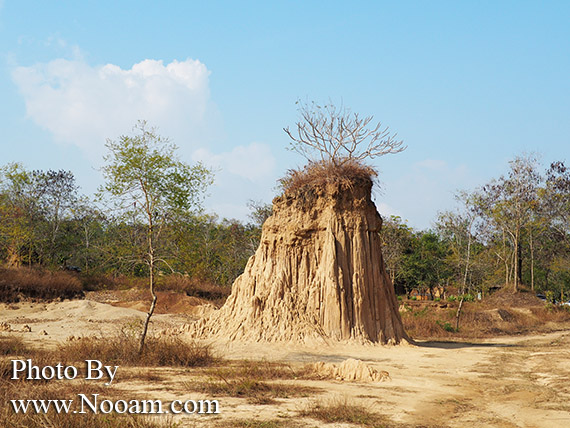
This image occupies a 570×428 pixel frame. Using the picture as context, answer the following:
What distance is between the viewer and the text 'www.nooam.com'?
630 centimetres

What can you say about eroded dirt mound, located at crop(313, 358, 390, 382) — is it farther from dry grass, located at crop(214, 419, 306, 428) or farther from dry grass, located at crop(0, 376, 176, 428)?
dry grass, located at crop(0, 376, 176, 428)

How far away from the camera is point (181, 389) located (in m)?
8.41

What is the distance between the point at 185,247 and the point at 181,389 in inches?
259

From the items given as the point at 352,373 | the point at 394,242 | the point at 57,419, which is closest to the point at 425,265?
the point at 394,242

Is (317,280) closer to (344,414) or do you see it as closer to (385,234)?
(344,414)

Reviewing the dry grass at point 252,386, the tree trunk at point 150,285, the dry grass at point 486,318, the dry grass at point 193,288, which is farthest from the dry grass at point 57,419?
the dry grass at point 193,288

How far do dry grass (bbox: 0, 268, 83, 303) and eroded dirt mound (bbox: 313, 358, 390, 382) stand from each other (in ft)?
62.0

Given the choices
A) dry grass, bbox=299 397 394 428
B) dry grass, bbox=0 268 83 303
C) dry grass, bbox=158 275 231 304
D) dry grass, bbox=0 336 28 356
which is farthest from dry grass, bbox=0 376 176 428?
dry grass, bbox=158 275 231 304

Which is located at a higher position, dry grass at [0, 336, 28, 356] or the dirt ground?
dry grass at [0, 336, 28, 356]

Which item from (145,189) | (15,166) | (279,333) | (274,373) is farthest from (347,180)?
(15,166)

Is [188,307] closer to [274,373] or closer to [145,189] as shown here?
[145,189]

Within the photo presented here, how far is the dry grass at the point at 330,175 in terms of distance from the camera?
53.9 ft

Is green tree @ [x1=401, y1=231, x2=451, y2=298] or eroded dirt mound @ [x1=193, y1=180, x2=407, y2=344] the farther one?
green tree @ [x1=401, y1=231, x2=451, y2=298]

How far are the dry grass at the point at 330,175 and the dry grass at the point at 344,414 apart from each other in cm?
951
